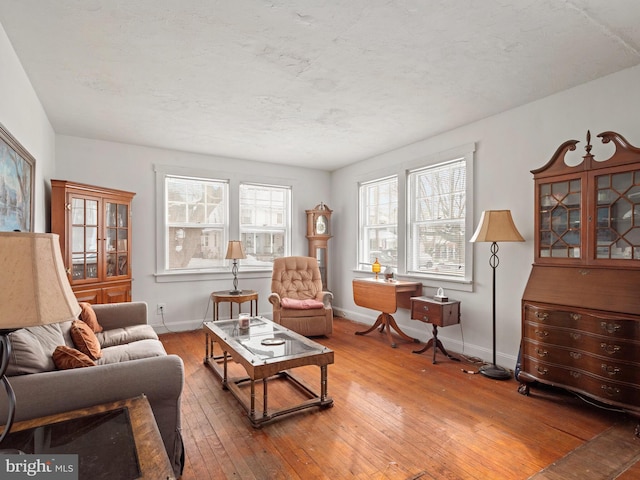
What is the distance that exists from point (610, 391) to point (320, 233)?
3917mm

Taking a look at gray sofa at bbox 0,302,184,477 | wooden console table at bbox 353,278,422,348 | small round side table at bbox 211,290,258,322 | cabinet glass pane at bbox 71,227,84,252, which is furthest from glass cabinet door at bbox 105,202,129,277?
wooden console table at bbox 353,278,422,348

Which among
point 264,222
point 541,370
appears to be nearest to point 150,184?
point 264,222

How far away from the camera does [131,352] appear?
2445mm

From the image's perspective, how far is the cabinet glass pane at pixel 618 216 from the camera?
94.0 inches

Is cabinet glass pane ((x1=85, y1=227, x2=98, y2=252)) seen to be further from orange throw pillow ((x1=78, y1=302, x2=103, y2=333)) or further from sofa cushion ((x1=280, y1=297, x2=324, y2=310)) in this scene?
sofa cushion ((x1=280, y1=297, x2=324, y2=310))

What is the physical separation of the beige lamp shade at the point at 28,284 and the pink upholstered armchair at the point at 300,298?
3.32m

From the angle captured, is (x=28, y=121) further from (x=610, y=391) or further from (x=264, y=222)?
(x=610, y=391)

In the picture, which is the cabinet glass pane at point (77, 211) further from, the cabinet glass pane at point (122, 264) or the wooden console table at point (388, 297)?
the wooden console table at point (388, 297)

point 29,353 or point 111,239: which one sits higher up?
point 111,239

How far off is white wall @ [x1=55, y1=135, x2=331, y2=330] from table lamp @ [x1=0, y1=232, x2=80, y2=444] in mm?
3825

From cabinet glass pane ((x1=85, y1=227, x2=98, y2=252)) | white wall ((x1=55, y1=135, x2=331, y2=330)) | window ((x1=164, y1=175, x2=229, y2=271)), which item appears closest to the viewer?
cabinet glass pane ((x1=85, y1=227, x2=98, y2=252))

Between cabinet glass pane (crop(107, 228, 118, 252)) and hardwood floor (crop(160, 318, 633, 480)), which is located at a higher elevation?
cabinet glass pane (crop(107, 228, 118, 252))

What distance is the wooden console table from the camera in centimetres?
405

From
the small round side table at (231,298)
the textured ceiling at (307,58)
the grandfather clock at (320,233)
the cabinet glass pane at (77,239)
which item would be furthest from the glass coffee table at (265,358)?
the grandfather clock at (320,233)
